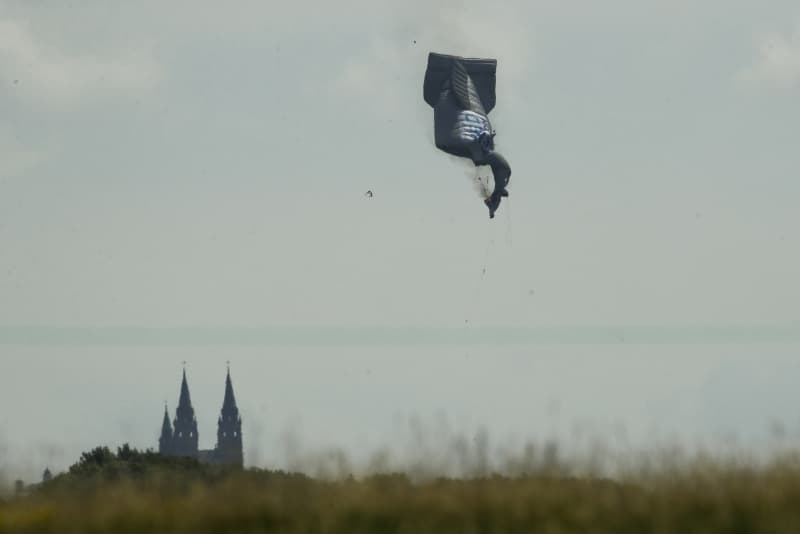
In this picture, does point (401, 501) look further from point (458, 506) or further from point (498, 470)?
point (498, 470)

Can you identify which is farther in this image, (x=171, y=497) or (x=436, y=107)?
(x=436, y=107)

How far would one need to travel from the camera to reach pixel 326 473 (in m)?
25.4

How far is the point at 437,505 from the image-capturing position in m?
23.8

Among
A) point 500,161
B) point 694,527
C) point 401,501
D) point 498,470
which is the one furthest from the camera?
point 500,161

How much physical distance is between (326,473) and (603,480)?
12.9 feet

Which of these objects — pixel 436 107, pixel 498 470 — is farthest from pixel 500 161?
pixel 498 470

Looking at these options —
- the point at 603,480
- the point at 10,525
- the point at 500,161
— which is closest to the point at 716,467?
the point at 603,480

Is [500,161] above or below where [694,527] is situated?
above

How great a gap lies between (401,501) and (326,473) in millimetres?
1626

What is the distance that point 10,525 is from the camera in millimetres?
23609

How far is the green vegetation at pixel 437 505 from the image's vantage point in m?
23.0

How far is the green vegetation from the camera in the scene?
23031 mm

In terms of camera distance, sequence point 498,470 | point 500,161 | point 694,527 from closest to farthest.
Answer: point 694,527 < point 498,470 < point 500,161

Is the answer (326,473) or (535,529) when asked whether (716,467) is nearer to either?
(535,529)
